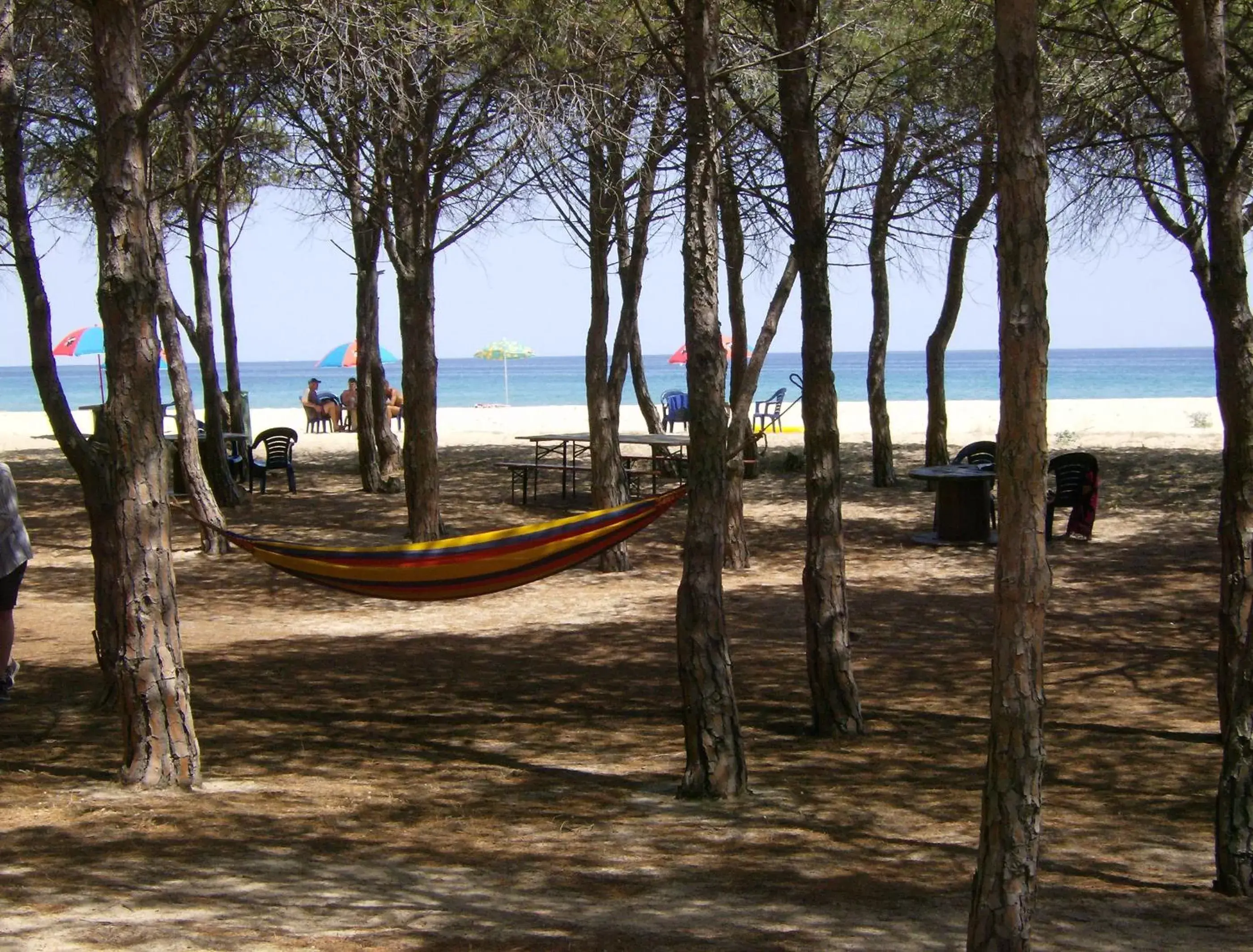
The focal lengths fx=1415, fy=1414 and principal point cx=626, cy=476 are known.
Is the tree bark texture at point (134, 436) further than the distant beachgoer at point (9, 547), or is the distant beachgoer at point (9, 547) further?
the distant beachgoer at point (9, 547)

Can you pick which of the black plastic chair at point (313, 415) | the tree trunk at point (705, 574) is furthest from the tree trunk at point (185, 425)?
the black plastic chair at point (313, 415)

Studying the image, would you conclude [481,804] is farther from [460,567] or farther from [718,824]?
[460,567]

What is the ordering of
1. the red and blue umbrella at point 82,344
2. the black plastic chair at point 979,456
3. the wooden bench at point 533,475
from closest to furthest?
the black plastic chair at point 979,456, the wooden bench at point 533,475, the red and blue umbrella at point 82,344

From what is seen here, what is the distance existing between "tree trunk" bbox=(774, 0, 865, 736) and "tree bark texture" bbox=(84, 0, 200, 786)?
2572 mm

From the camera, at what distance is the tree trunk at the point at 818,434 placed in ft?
19.6

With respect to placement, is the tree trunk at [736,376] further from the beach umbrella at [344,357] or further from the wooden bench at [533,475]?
the beach umbrella at [344,357]

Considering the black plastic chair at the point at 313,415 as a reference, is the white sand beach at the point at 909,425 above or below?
below

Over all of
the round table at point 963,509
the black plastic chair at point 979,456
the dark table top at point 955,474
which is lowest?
the round table at point 963,509

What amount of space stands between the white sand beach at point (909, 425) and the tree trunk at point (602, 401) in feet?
28.8

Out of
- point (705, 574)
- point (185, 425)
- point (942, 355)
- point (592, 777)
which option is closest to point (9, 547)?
point (592, 777)

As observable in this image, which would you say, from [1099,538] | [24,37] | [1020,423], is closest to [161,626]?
[1020,423]

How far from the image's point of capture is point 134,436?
504cm

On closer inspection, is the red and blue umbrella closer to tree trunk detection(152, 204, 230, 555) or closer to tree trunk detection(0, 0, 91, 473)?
tree trunk detection(152, 204, 230, 555)

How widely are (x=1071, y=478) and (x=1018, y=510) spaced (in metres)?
8.80
